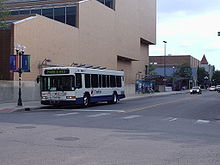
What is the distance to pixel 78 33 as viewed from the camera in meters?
42.0

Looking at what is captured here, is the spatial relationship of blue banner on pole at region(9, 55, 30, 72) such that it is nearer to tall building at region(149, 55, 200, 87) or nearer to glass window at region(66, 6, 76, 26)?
glass window at region(66, 6, 76, 26)

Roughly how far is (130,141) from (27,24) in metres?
23.2

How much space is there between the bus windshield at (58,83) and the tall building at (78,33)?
5.55 metres

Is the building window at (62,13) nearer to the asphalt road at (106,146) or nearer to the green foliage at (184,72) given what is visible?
the asphalt road at (106,146)

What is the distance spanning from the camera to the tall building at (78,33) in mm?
31969

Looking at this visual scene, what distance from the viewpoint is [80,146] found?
10031 mm

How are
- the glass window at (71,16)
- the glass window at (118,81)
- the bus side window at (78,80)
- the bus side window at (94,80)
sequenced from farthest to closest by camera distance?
the glass window at (71,16) → the glass window at (118,81) → the bus side window at (94,80) → the bus side window at (78,80)

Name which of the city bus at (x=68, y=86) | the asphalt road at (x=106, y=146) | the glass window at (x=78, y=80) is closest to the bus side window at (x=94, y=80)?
the city bus at (x=68, y=86)

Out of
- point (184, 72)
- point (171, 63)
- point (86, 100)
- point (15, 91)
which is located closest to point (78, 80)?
point (86, 100)

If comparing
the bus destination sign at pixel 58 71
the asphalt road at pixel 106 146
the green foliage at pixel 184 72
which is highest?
the green foliage at pixel 184 72

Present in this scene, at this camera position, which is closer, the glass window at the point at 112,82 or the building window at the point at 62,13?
the glass window at the point at 112,82

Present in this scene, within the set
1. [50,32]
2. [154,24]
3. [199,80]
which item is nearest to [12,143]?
[50,32]

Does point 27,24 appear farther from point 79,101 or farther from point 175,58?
point 175,58

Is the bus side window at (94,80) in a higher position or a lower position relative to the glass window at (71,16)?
lower
